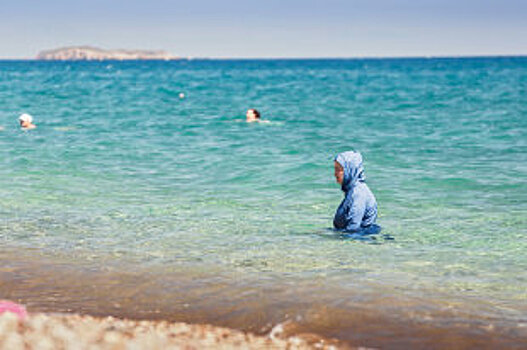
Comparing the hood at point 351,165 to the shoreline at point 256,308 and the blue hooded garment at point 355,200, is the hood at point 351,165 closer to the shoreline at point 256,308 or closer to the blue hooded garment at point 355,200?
the blue hooded garment at point 355,200

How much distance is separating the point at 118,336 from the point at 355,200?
4.18 metres

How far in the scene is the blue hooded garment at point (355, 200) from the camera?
27.2 feet

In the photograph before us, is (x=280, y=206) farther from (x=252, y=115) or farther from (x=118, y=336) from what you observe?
(x=252, y=115)

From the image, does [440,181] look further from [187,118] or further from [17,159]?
[187,118]

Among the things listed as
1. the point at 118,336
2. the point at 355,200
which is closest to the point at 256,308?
the point at 118,336

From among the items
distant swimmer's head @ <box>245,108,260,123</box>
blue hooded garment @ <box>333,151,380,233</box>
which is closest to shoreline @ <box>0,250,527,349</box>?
blue hooded garment @ <box>333,151,380,233</box>

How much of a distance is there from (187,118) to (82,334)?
24.6 metres

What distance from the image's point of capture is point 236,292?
21.9ft

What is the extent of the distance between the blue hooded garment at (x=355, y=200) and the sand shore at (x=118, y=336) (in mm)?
3210

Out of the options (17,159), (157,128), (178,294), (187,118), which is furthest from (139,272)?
(187,118)

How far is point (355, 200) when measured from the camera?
332 inches

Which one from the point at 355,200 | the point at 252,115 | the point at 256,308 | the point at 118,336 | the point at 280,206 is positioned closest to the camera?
the point at 118,336

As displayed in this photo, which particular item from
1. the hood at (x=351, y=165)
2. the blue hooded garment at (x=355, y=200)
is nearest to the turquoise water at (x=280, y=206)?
the blue hooded garment at (x=355, y=200)

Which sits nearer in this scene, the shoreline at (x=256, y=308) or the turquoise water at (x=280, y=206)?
the shoreline at (x=256, y=308)
